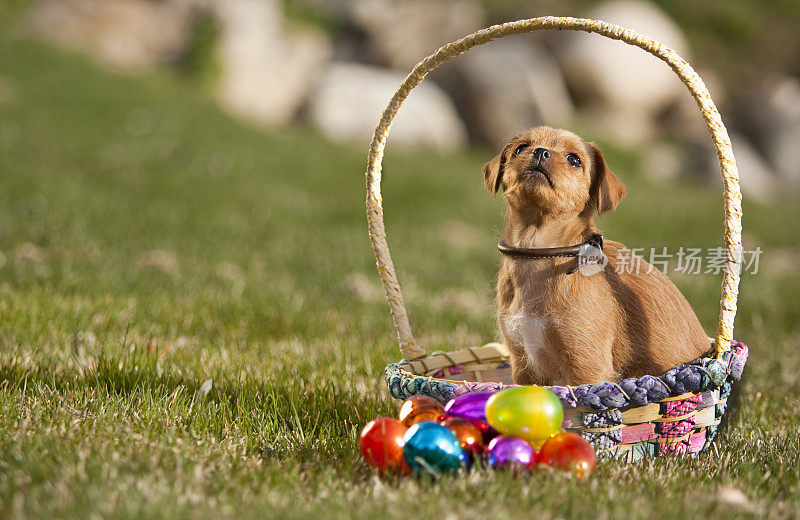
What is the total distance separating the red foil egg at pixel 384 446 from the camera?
2043 millimetres

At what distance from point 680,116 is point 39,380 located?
1717 cm

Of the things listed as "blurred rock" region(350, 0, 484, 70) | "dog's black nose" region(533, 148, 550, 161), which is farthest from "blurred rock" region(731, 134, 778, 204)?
"dog's black nose" region(533, 148, 550, 161)

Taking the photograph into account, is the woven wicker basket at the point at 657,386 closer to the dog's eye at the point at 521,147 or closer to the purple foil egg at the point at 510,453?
the purple foil egg at the point at 510,453

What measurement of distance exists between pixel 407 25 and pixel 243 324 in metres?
13.3

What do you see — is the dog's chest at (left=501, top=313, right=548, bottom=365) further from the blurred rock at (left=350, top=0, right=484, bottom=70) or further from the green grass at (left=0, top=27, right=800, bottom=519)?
the blurred rock at (left=350, top=0, right=484, bottom=70)

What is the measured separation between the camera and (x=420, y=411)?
221cm

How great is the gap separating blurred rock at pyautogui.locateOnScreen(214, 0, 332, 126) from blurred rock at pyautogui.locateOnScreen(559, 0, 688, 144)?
532 centimetres

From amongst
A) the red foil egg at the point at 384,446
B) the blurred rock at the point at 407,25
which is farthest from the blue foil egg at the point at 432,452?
the blurred rock at the point at 407,25

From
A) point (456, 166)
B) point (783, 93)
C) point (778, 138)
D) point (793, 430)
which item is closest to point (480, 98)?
point (456, 166)

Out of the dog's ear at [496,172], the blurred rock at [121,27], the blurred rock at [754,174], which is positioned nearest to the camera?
the dog's ear at [496,172]

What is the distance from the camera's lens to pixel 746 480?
7.17 feet

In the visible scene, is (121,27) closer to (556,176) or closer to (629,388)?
(556,176)

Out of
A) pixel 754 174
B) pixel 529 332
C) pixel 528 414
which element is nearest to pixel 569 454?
pixel 528 414

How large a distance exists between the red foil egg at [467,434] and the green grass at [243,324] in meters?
0.16
